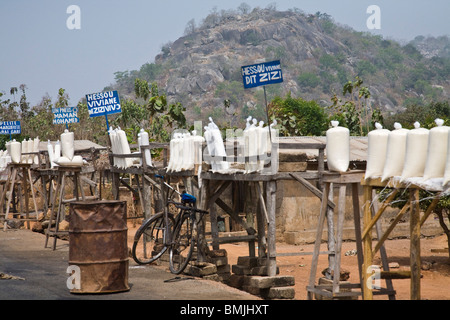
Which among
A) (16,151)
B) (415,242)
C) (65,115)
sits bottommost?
(415,242)

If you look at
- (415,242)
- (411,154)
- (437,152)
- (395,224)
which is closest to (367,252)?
(395,224)

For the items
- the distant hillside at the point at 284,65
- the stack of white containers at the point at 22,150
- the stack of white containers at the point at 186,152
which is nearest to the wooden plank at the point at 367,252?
the stack of white containers at the point at 186,152

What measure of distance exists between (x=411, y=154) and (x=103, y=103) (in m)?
10.7

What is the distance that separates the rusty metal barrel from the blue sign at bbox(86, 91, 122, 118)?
705 centimetres

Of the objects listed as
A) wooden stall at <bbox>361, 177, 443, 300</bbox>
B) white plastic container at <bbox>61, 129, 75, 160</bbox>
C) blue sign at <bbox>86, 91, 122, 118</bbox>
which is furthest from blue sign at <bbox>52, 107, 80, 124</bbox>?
wooden stall at <bbox>361, 177, 443, 300</bbox>

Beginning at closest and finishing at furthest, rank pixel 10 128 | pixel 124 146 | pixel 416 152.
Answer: pixel 416 152, pixel 124 146, pixel 10 128

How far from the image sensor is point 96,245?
927cm

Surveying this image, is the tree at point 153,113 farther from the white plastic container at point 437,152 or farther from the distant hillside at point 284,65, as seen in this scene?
the distant hillside at point 284,65

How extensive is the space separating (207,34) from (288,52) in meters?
26.1

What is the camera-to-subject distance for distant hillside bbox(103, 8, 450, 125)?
5817 inches

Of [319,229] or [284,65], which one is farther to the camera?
[284,65]

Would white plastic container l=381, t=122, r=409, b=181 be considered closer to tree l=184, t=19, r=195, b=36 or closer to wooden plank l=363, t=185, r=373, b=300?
wooden plank l=363, t=185, r=373, b=300

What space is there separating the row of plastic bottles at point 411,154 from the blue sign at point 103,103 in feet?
31.9

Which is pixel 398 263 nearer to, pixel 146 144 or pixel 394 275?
pixel 146 144
